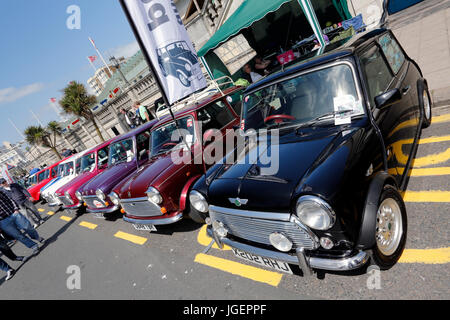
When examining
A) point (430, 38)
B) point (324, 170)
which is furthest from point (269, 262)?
point (430, 38)

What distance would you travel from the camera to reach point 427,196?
2658 mm

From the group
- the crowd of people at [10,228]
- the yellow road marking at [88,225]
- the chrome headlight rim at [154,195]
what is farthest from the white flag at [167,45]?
the crowd of people at [10,228]

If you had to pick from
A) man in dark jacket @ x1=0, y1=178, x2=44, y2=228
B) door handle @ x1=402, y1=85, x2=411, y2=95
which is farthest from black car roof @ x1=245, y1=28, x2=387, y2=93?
man in dark jacket @ x1=0, y1=178, x2=44, y2=228

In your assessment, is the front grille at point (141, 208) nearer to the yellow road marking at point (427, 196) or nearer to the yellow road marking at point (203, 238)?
the yellow road marking at point (203, 238)

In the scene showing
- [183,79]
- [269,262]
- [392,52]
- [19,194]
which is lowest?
[269,262]

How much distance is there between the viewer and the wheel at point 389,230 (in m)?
1.92

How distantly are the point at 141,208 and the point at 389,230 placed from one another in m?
3.50

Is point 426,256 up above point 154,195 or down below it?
below

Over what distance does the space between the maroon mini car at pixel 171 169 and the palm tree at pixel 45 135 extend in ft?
103

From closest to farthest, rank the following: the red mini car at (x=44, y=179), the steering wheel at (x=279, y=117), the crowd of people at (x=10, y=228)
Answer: the steering wheel at (x=279, y=117) < the crowd of people at (x=10, y=228) < the red mini car at (x=44, y=179)

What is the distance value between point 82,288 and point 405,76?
5.60 m

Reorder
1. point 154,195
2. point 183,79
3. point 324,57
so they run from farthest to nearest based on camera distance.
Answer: point 183,79 < point 154,195 < point 324,57

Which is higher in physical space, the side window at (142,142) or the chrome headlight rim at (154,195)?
the side window at (142,142)

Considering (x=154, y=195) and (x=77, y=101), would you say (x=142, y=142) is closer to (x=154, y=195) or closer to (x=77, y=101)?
(x=154, y=195)
